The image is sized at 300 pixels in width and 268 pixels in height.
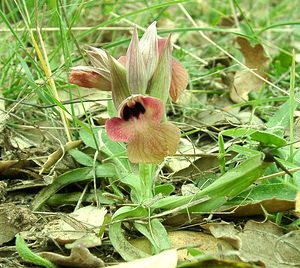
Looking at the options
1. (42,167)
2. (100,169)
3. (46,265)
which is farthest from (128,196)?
(46,265)

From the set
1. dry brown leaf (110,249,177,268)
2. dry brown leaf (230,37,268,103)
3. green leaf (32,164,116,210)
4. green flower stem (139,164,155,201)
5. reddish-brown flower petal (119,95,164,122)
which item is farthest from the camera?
dry brown leaf (230,37,268,103)

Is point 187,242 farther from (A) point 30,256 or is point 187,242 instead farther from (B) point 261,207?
(A) point 30,256

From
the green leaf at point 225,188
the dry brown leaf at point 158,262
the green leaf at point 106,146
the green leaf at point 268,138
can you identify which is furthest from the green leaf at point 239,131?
the dry brown leaf at point 158,262

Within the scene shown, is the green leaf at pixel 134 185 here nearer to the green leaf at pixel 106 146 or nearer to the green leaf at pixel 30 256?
the green leaf at pixel 106 146

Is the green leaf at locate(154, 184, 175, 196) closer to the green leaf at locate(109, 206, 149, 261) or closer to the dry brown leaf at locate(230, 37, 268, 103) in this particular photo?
the green leaf at locate(109, 206, 149, 261)

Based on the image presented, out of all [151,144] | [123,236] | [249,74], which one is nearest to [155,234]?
[123,236]

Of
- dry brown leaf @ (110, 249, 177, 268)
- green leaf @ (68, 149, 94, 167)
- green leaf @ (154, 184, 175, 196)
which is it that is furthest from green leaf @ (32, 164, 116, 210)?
dry brown leaf @ (110, 249, 177, 268)

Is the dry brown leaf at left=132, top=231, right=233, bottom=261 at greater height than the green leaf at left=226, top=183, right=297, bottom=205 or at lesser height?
lesser
